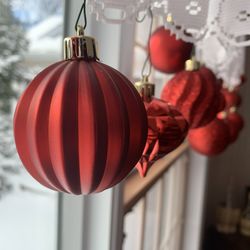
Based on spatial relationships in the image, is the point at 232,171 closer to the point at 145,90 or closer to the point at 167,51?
the point at 167,51

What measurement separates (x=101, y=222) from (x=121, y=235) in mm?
65

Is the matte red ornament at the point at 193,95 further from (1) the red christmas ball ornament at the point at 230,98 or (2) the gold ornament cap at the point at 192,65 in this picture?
(1) the red christmas ball ornament at the point at 230,98

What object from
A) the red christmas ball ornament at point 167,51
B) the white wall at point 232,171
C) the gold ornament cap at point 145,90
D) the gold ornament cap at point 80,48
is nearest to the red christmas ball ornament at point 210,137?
the red christmas ball ornament at point 167,51

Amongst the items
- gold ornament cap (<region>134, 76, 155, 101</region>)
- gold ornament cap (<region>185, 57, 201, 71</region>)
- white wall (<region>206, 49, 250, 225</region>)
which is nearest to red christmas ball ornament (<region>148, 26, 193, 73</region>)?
gold ornament cap (<region>185, 57, 201, 71</region>)

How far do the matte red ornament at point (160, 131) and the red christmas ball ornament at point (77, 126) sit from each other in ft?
0.35

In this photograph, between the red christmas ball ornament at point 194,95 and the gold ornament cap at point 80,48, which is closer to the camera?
the gold ornament cap at point 80,48

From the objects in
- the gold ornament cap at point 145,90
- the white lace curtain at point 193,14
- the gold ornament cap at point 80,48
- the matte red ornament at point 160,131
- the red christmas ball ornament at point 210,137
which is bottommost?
the red christmas ball ornament at point 210,137

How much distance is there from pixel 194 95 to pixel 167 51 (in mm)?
103

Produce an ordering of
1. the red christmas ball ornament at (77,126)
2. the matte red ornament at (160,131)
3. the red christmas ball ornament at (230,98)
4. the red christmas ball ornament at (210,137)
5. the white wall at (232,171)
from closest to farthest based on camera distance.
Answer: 1. the red christmas ball ornament at (77,126)
2. the matte red ornament at (160,131)
3. the red christmas ball ornament at (210,137)
4. the red christmas ball ornament at (230,98)
5. the white wall at (232,171)

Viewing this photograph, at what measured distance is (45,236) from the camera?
29.9 inches

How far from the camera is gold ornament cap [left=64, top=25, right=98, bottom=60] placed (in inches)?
12.4

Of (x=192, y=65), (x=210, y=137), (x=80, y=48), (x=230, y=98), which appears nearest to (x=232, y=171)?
(x=230, y=98)

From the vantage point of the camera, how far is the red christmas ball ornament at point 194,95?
0.55 metres

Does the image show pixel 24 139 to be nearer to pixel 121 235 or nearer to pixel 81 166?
pixel 81 166
